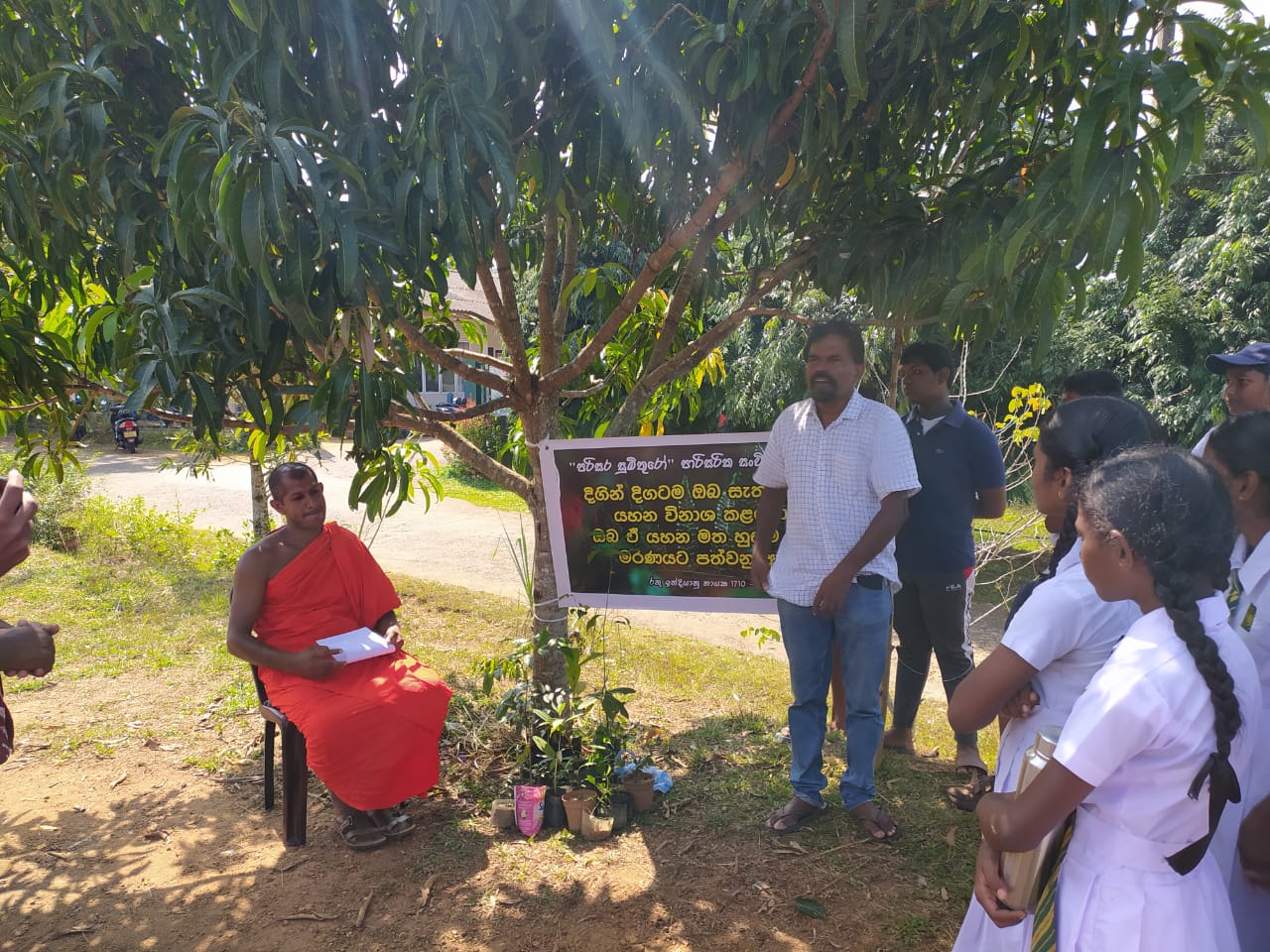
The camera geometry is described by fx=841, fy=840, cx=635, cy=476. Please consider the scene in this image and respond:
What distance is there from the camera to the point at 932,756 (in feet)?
12.2

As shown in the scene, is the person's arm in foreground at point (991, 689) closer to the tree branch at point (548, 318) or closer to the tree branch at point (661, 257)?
the tree branch at point (661, 257)

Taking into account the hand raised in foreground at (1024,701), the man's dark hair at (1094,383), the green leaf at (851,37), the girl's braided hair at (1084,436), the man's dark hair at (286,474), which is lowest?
the hand raised in foreground at (1024,701)

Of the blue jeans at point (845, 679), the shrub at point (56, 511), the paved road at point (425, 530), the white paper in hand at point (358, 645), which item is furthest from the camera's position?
the shrub at point (56, 511)

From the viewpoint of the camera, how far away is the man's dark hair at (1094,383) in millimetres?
2982

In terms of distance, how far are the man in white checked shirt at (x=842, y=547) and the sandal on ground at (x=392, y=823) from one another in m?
1.38

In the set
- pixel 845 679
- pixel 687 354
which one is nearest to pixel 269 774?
pixel 845 679

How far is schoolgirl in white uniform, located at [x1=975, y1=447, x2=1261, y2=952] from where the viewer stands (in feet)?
4.17

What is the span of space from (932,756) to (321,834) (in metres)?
2.56

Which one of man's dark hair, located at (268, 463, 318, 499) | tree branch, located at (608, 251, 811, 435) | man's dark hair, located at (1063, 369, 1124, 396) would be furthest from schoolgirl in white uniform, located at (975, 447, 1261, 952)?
man's dark hair, located at (268, 463, 318, 499)

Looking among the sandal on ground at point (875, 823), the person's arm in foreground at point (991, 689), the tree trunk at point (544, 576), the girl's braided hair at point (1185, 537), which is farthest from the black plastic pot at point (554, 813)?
the girl's braided hair at point (1185, 537)

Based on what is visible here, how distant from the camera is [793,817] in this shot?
119 inches

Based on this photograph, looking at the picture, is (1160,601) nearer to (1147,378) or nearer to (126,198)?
(126,198)

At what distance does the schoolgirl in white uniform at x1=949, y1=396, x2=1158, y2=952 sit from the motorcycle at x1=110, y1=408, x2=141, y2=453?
20.3 metres

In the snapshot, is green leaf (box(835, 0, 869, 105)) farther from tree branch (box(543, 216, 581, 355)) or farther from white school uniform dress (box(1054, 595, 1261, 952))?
tree branch (box(543, 216, 581, 355))
